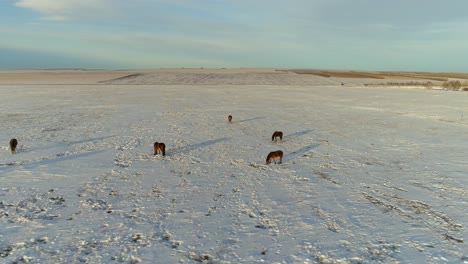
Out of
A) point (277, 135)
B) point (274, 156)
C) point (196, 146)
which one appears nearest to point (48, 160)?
point (196, 146)

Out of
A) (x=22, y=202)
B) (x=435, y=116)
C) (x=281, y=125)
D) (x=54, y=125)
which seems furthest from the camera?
(x=435, y=116)

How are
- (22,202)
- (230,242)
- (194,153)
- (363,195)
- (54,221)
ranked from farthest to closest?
(194,153) < (363,195) < (22,202) < (54,221) < (230,242)

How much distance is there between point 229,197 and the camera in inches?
351

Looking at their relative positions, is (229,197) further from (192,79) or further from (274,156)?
(192,79)

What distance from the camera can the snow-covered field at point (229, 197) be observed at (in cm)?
631

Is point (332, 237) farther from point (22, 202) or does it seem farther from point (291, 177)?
point (22, 202)

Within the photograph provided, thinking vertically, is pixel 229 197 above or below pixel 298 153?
below

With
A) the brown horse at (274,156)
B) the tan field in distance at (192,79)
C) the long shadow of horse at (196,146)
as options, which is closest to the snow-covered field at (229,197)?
the long shadow of horse at (196,146)

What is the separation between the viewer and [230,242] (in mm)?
6578

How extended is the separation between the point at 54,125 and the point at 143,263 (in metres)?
16.3

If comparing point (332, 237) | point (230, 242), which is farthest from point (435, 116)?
point (230, 242)

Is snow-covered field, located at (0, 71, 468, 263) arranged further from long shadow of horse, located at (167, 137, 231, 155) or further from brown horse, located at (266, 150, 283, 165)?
brown horse, located at (266, 150, 283, 165)

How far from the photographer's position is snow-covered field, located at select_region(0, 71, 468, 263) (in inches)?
248

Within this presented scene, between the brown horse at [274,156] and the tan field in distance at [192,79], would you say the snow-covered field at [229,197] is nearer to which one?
the brown horse at [274,156]
